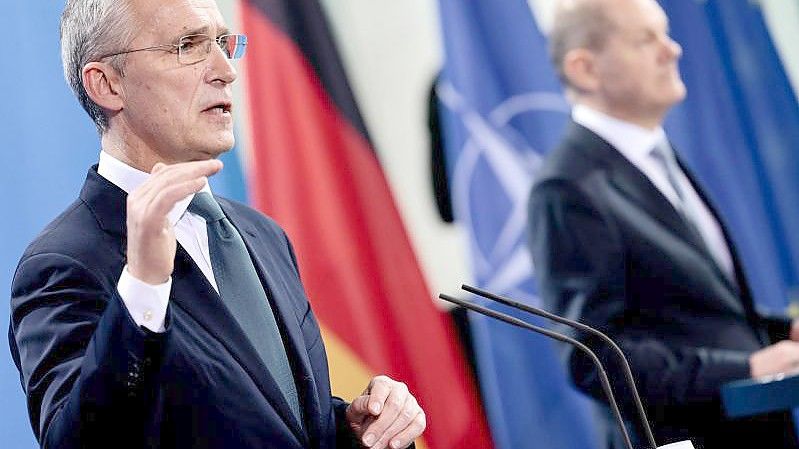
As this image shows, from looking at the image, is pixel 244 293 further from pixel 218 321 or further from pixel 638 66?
pixel 638 66

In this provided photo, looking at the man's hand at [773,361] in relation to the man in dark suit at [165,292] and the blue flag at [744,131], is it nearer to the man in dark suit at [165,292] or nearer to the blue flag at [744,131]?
the blue flag at [744,131]

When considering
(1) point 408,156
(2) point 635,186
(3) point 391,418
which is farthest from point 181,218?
(2) point 635,186

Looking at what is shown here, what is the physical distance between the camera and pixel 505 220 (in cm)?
352

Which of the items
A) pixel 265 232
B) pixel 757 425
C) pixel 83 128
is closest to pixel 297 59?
pixel 83 128

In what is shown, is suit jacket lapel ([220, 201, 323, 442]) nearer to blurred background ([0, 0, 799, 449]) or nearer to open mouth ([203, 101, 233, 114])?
open mouth ([203, 101, 233, 114])

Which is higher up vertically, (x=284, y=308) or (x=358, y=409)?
(x=284, y=308)

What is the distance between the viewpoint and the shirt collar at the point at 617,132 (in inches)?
144

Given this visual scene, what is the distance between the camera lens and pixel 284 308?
6.23 feet

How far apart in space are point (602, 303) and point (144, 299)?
2.16 metres

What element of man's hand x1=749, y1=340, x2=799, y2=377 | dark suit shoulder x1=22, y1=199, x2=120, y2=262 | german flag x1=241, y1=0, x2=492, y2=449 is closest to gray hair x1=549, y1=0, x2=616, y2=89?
german flag x1=241, y1=0, x2=492, y2=449

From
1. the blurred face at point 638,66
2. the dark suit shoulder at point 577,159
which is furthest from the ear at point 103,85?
the blurred face at point 638,66

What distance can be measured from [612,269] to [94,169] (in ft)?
6.50

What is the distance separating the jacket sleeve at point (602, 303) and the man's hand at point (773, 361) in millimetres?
36

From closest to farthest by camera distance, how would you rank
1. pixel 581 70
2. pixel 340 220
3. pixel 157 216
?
pixel 157 216, pixel 340 220, pixel 581 70
